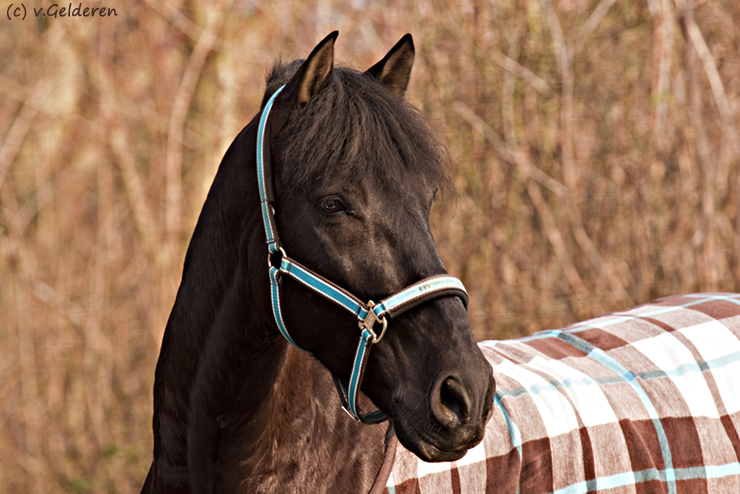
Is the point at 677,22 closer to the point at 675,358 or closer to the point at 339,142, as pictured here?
the point at 675,358

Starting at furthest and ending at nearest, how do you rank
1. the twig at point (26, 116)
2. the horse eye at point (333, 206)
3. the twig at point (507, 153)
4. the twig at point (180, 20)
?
1. the twig at point (507, 153)
2. the twig at point (180, 20)
3. the twig at point (26, 116)
4. the horse eye at point (333, 206)

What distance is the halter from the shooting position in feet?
4.15

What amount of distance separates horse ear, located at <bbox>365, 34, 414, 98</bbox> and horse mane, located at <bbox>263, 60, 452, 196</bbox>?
0.57ft

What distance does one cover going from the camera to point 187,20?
13.5ft

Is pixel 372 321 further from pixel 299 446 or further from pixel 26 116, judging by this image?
pixel 26 116

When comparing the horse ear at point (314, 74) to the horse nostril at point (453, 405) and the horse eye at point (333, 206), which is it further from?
the horse nostril at point (453, 405)

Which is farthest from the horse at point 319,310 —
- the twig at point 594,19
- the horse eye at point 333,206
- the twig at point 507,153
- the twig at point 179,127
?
the twig at point 594,19

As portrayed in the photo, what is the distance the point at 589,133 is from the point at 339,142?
397 centimetres

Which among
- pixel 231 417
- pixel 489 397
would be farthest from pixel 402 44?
pixel 231 417

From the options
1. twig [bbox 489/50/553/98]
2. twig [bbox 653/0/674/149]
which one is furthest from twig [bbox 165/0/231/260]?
twig [bbox 653/0/674/149]

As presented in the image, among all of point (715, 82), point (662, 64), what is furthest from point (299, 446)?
point (715, 82)

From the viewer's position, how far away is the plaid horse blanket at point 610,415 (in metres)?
1.68

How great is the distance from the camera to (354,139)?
4.41ft

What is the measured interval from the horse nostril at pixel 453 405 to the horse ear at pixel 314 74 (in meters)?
0.73
